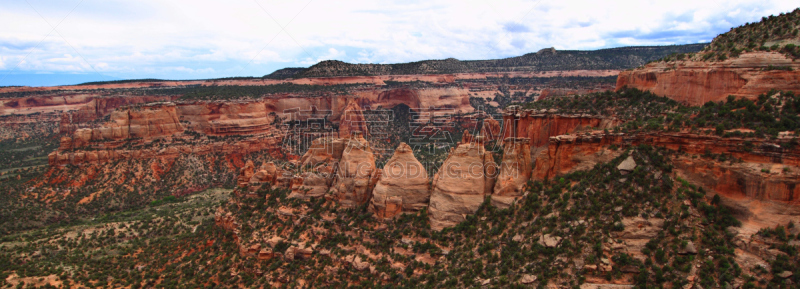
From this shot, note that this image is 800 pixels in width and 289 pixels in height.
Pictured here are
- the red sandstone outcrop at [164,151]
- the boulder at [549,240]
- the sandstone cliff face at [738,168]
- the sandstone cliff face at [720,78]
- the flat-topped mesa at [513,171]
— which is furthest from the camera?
the red sandstone outcrop at [164,151]

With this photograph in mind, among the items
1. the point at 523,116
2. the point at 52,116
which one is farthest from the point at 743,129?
the point at 52,116

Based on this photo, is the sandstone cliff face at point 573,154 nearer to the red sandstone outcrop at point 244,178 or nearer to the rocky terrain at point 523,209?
the rocky terrain at point 523,209

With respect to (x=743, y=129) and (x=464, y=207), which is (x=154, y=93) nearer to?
(x=464, y=207)

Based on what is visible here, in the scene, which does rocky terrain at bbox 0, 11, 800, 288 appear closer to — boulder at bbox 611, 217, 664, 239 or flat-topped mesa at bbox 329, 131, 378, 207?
boulder at bbox 611, 217, 664, 239

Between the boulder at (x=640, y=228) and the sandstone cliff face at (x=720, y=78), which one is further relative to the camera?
the sandstone cliff face at (x=720, y=78)

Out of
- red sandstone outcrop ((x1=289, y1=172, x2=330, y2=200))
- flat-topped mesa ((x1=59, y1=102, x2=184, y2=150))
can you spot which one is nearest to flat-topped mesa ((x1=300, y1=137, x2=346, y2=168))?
red sandstone outcrop ((x1=289, y1=172, x2=330, y2=200))

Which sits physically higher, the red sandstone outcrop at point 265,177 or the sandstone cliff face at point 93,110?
the sandstone cliff face at point 93,110

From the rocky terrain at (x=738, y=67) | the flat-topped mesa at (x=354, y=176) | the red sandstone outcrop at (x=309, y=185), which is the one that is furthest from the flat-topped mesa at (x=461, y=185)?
the rocky terrain at (x=738, y=67)
